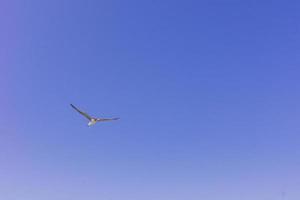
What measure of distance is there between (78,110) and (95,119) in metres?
10.3

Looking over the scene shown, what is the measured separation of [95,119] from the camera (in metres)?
195

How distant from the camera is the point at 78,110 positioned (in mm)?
186625
